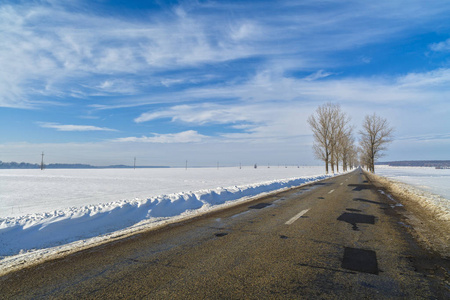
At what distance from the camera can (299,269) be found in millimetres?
3416

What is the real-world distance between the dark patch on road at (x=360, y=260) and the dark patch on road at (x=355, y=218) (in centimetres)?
198

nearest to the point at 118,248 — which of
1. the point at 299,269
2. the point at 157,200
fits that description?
the point at 299,269

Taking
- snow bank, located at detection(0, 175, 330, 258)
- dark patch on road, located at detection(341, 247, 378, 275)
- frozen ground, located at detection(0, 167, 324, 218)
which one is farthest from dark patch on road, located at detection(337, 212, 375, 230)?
frozen ground, located at detection(0, 167, 324, 218)

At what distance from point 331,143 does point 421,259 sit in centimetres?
4621

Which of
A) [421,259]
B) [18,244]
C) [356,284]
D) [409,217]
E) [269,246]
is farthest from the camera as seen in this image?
[409,217]

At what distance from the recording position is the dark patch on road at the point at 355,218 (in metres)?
6.48

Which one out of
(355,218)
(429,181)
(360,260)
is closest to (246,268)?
(360,260)

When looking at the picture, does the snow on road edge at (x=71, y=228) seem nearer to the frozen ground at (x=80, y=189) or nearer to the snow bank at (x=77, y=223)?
the snow bank at (x=77, y=223)

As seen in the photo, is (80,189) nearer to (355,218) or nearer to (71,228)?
(71,228)

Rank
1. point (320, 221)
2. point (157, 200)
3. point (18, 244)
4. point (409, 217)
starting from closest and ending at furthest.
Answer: point (18, 244)
point (320, 221)
point (409, 217)
point (157, 200)

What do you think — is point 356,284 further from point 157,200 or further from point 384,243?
point 157,200

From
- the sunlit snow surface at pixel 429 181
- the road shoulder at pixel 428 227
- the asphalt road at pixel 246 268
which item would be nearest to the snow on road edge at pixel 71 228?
the asphalt road at pixel 246 268

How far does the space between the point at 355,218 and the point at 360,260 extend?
11.9 ft

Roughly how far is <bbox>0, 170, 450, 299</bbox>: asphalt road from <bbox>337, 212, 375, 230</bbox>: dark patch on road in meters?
0.78
